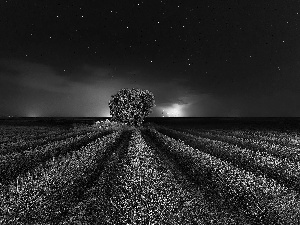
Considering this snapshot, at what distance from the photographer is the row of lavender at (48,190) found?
745cm

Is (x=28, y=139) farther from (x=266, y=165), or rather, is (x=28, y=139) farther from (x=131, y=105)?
(x=266, y=165)

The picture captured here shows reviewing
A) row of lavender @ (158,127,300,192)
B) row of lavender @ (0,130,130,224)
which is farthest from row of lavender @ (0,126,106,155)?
row of lavender @ (158,127,300,192)

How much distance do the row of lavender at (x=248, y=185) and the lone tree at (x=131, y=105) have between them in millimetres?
24347

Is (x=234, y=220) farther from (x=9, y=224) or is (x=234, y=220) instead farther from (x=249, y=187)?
(x=9, y=224)

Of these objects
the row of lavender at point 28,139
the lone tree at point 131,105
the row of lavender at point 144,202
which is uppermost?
the lone tree at point 131,105

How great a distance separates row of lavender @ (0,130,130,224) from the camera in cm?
745

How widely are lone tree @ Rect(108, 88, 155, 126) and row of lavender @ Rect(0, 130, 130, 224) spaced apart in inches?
1035

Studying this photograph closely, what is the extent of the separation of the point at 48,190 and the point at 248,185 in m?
8.17

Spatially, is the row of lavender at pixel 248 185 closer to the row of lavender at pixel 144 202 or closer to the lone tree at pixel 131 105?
the row of lavender at pixel 144 202

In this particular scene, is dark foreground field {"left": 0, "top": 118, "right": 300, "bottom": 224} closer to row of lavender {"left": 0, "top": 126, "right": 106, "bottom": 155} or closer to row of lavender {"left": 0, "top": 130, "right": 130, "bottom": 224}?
row of lavender {"left": 0, "top": 130, "right": 130, "bottom": 224}

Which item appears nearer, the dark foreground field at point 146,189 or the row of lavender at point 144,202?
the row of lavender at point 144,202

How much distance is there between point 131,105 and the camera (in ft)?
135

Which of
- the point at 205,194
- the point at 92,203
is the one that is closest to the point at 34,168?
the point at 92,203

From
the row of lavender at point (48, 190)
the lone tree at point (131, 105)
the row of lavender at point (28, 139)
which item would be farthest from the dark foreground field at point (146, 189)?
the lone tree at point (131, 105)
